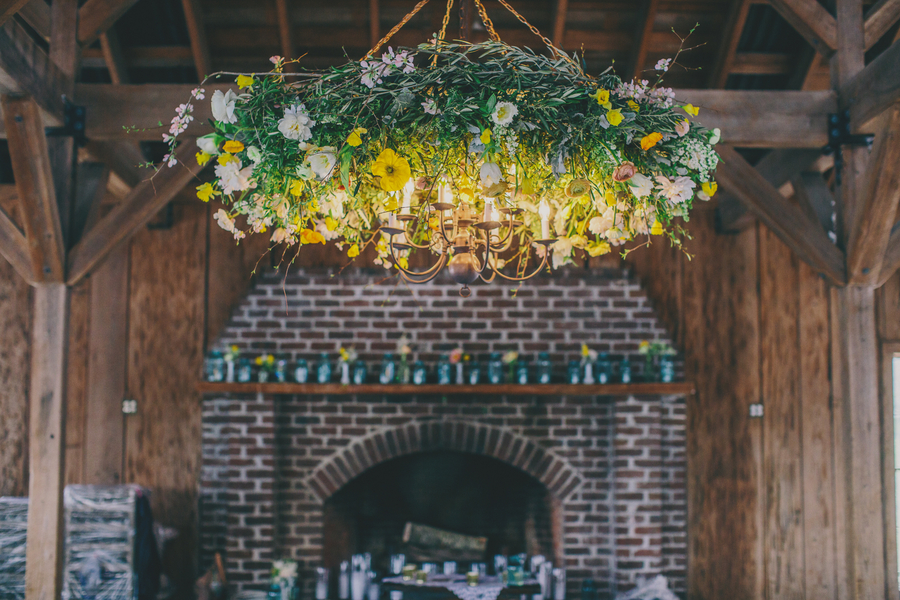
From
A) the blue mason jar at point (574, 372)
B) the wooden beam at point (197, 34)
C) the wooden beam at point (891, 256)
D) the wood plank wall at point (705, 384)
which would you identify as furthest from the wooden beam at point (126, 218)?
the wooden beam at point (891, 256)

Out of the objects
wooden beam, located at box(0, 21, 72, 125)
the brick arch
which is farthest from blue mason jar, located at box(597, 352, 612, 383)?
wooden beam, located at box(0, 21, 72, 125)

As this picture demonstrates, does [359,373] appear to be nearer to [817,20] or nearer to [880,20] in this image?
[817,20]

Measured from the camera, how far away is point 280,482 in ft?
15.0

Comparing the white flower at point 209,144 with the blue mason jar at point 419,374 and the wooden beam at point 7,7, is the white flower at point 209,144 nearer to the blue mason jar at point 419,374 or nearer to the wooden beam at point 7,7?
the wooden beam at point 7,7

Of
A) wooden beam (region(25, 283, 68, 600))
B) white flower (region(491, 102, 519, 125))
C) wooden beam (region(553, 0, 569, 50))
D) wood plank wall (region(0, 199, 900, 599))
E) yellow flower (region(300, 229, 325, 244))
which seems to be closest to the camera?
white flower (region(491, 102, 519, 125))

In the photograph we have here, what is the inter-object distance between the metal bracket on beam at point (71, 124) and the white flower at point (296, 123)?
7.14 feet

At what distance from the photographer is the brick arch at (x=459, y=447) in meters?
4.56

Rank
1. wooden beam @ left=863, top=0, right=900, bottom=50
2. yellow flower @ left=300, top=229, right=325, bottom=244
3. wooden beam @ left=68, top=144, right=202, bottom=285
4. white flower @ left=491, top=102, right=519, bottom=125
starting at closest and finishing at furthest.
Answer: white flower @ left=491, top=102, right=519, bottom=125 → yellow flower @ left=300, top=229, right=325, bottom=244 → wooden beam @ left=68, top=144, right=202, bottom=285 → wooden beam @ left=863, top=0, right=900, bottom=50

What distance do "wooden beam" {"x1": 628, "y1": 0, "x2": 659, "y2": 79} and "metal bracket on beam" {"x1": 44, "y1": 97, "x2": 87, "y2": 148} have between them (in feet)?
10.0

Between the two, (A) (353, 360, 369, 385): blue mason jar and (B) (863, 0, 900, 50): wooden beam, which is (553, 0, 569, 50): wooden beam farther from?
(A) (353, 360, 369, 385): blue mason jar

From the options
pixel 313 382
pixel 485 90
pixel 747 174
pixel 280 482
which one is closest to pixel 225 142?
pixel 485 90

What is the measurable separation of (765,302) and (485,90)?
389cm

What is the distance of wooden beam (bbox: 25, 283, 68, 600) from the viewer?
3131mm

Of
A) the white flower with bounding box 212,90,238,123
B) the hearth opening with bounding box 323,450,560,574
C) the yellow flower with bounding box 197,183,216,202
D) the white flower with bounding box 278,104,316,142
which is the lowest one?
the hearth opening with bounding box 323,450,560,574
